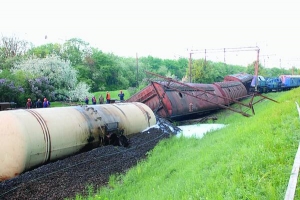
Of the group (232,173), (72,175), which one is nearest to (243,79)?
(72,175)

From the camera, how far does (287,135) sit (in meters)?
5.95

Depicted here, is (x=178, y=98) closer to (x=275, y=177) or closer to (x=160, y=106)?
(x=160, y=106)

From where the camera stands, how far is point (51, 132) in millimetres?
7680

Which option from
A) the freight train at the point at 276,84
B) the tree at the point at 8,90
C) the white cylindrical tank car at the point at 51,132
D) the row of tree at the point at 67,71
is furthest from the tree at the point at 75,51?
the white cylindrical tank car at the point at 51,132

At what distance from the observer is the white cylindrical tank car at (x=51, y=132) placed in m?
6.87

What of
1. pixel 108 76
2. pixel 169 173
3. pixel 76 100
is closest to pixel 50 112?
pixel 169 173

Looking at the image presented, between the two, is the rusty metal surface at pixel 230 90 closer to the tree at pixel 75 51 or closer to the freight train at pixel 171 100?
the freight train at pixel 171 100

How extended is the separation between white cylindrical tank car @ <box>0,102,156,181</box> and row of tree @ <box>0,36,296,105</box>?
8.53 meters

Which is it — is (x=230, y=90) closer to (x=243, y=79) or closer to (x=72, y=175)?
(x=243, y=79)

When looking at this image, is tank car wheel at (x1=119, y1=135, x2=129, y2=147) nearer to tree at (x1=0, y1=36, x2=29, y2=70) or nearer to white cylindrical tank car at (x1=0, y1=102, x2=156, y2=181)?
white cylindrical tank car at (x1=0, y1=102, x2=156, y2=181)

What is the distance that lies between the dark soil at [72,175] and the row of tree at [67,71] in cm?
987

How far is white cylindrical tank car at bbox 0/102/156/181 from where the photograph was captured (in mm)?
6867

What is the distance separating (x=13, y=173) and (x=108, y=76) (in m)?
49.3

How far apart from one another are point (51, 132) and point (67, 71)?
Answer: 29.9m
